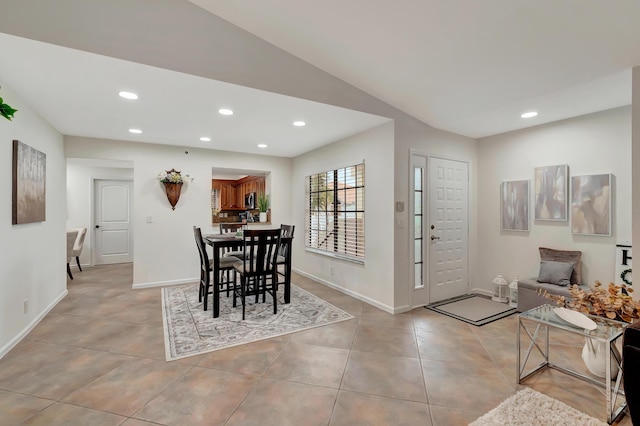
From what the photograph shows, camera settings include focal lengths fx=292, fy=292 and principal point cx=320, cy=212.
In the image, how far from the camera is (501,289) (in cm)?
416

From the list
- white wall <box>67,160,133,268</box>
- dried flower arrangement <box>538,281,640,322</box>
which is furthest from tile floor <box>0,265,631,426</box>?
white wall <box>67,160,133,268</box>

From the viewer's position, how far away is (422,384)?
2.15 metres

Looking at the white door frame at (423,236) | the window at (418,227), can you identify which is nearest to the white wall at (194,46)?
the white door frame at (423,236)

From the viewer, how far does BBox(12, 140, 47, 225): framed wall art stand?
2.72 metres

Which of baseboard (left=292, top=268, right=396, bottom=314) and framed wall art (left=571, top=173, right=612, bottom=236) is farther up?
framed wall art (left=571, top=173, right=612, bottom=236)

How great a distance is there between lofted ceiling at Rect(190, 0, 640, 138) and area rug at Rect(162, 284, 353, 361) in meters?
2.73

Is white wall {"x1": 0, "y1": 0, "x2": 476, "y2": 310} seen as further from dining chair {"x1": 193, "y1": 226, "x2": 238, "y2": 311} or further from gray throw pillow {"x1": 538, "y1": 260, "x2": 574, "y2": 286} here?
dining chair {"x1": 193, "y1": 226, "x2": 238, "y2": 311}

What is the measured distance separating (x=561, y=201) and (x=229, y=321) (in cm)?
430

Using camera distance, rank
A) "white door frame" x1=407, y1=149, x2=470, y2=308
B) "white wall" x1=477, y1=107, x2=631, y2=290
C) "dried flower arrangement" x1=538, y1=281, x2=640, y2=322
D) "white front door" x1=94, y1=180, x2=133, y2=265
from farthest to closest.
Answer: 1. "white front door" x1=94, y1=180, x2=133, y2=265
2. "white door frame" x1=407, y1=149, x2=470, y2=308
3. "white wall" x1=477, y1=107, x2=631, y2=290
4. "dried flower arrangement" x1=538, y1=281, x2=640, y2=322

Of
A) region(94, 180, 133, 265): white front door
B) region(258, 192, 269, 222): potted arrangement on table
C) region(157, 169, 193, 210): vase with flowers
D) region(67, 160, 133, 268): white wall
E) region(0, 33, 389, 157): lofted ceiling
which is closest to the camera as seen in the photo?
region(0, 33, 389, 157): lofted ceiling

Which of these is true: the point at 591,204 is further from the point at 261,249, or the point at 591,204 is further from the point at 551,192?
the point at 261,249

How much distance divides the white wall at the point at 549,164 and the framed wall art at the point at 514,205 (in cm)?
8

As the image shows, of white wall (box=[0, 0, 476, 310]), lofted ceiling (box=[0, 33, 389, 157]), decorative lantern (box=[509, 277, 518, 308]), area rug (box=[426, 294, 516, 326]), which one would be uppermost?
white wall (box=[0, 0, 476, 310])

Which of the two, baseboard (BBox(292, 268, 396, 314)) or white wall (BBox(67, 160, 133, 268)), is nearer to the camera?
baseboard (BBox(292, 268, 396, 314))
